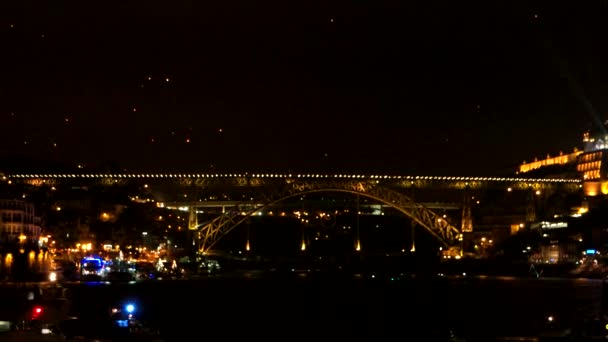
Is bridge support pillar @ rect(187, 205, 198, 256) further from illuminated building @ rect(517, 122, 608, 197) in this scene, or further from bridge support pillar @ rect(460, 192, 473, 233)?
illuminated building @ rect(517, 122, 608, 197)

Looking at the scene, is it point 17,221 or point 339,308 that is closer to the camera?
point 339,308

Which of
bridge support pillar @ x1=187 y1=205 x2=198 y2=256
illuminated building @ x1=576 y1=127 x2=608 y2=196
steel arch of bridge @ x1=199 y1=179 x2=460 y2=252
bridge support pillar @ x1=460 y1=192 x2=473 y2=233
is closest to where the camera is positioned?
steel arch of bridge @ x1=199 y1=179 x2=460 y2=252

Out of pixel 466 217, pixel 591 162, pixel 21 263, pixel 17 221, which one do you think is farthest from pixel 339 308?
pixel 591 162

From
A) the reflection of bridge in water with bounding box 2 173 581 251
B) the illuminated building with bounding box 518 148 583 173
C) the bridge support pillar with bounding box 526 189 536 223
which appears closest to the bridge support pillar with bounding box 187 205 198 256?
the reflection of bridge in water with bounding box 2 173 581 251

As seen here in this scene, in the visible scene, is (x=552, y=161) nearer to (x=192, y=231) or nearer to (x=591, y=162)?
(x=591, y=162)

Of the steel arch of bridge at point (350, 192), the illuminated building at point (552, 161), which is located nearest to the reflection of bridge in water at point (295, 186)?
the steel arch of bridge at point (350, 192)

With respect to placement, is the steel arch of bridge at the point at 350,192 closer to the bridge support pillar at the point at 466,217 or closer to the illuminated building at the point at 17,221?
the bridge support pillar at the point at 466,217
